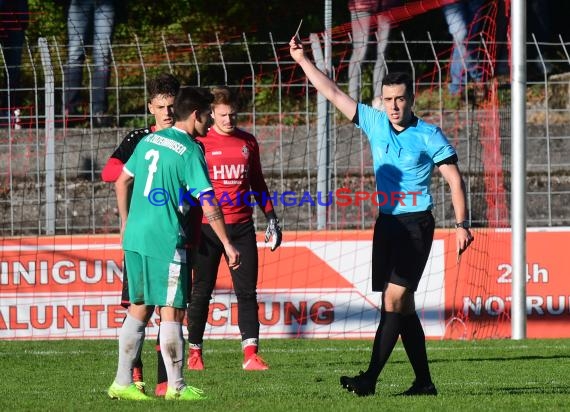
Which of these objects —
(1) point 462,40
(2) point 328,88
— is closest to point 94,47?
(1) point 462,40

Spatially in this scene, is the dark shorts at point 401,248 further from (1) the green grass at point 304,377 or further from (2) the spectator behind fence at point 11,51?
(2) the spectator behind fence at point 11,51

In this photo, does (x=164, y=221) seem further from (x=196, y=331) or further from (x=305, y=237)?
(x=305, y=237)

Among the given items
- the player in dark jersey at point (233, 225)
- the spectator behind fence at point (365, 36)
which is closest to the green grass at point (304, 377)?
the player in dark jersey at point (233, 225)

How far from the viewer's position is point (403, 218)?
7480 millimetres

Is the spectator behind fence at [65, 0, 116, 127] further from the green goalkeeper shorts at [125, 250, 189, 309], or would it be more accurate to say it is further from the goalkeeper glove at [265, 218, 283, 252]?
the green goalkeeper shorts at [125, 250, 189, 309]

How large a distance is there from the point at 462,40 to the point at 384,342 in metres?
7.40

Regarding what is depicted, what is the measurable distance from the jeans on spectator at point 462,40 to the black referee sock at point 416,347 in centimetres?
525

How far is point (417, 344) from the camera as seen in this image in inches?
298

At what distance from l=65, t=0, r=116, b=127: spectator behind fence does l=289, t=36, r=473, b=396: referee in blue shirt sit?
18.6 feet

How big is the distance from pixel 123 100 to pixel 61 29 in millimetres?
2963

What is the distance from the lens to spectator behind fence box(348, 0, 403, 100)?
13.0m

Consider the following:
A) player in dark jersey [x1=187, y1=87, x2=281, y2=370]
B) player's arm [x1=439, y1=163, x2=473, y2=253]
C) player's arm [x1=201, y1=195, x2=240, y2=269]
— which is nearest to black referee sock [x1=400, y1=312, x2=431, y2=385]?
player's arm [x1=439, y1=163, x2=473, y2=253]

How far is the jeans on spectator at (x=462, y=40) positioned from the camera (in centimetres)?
1329

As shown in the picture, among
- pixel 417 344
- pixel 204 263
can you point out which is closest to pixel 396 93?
pixel 417 344
